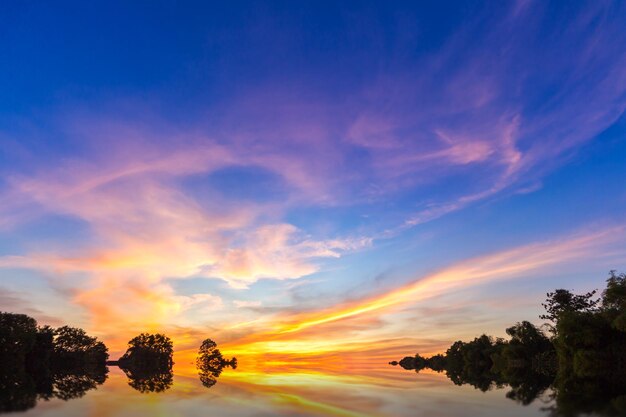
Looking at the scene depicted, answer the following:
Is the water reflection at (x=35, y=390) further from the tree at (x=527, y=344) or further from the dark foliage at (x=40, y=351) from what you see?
the tree at (x=527, y=344)

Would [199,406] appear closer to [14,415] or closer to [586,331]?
[14,415]

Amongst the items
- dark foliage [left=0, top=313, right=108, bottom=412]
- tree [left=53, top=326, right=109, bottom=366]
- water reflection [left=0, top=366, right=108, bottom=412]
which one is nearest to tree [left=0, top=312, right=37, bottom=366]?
dark foliage [left=0, top=313, right=108, bottom=412]

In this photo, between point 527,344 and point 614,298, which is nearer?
point 614,298

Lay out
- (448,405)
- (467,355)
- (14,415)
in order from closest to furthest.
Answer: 1. (14,415)
2. (448,405)
3. (467,355)

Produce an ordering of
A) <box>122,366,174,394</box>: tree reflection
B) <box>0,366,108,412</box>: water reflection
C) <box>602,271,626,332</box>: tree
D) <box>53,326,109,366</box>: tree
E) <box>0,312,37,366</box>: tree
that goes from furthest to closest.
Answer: <box>53,326,109,366</box>: tree < <box>0,312,37,366</box>: tree < <box>602,271,626,332</box>: tree < <box>122,366,174,394</box>: tree reflection < <box>0,366,108,412</box>: water reflection

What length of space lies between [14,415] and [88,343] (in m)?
200

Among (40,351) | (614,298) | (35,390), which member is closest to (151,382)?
(35,390)

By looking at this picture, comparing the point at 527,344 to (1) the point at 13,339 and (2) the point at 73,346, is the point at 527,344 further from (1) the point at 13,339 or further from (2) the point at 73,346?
(2) the point at 73,346

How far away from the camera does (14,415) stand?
1881 cm

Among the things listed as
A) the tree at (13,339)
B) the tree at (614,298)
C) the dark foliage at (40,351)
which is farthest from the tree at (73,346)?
the tree at (614,298)

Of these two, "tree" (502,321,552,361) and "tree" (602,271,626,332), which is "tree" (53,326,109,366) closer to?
"tree" (502,321,552,361)

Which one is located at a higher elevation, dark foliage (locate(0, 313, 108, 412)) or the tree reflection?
dark foliage (locate(0, 313, 108, 412))

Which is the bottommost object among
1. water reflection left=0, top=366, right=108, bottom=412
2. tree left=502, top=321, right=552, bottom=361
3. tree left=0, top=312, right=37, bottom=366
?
water reflection left=0, top=366, right=108, bottom=412

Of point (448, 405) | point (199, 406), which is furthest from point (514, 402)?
point (199, 406)
